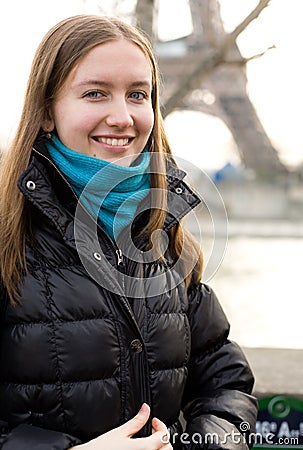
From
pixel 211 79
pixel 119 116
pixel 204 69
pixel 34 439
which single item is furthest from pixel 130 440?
pixel 211 79

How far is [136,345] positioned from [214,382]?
0.35 m

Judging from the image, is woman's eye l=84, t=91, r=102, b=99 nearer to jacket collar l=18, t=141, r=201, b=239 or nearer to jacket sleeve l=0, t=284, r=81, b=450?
jacket collar l=18, t=141, r=201, b=239

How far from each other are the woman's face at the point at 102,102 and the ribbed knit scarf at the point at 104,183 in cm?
3

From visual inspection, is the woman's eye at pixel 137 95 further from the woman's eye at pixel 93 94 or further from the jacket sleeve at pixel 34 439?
the jacket sleeve at pixel 34 439

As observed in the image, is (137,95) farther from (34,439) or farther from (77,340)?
(34,439)

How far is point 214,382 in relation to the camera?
1.89 m


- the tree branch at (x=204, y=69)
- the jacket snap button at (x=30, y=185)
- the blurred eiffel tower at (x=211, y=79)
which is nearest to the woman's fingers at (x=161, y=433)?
the jacket snap button at (x=30, y=185)

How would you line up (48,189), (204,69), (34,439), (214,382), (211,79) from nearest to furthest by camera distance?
(34,439)
(48,189)
(214,382)
(204,69)
(211,79)

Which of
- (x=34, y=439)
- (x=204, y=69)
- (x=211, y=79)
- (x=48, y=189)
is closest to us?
(x=34, y=439)

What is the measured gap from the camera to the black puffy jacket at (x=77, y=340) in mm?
1581

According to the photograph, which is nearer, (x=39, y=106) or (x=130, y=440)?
(x=130, y=440)

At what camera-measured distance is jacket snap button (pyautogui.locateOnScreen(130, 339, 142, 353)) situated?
163cm

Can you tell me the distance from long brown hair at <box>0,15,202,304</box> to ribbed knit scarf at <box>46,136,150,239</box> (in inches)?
2.9

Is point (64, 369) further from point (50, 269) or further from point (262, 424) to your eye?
point (262, 424)
